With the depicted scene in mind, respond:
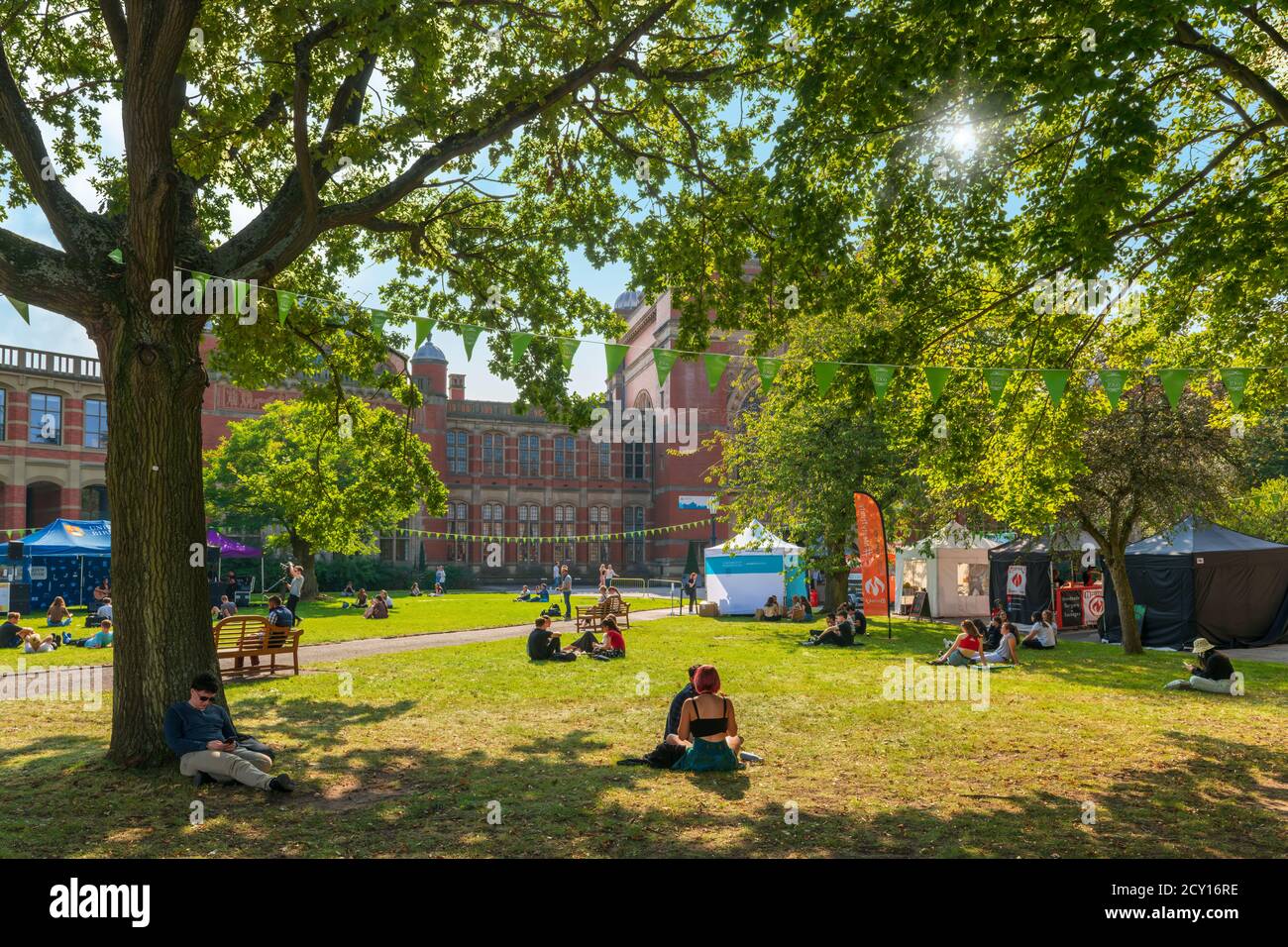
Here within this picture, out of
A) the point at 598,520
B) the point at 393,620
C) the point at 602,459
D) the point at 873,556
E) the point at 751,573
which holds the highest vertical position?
the point at 602,459

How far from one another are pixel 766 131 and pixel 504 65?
3.39 m

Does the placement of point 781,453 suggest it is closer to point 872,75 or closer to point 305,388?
point 305,388

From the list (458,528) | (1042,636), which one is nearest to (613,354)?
(1042,636)

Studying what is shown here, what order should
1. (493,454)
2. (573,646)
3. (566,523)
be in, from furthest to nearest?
(566,523) < (493,454) < (573,646)

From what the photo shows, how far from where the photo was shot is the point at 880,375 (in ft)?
33.6

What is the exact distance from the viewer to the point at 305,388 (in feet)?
41.9

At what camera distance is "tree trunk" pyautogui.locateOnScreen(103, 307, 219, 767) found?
295 inches

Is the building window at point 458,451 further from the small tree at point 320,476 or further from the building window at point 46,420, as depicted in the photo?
the building window at point 46,420

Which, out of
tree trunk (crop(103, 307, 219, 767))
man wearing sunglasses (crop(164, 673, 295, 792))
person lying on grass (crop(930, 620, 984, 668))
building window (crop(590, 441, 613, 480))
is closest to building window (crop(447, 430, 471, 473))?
building window (crop(590, 441, 613, 480))

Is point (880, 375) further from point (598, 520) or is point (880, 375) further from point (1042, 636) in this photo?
point (598, 520)

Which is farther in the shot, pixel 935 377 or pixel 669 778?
pixel 935 377

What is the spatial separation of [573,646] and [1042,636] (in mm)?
Result: 10146

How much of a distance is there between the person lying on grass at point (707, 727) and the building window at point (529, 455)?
51387 millimetres

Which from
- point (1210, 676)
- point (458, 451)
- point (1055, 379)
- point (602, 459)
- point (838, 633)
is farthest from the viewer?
point (602, 459)
